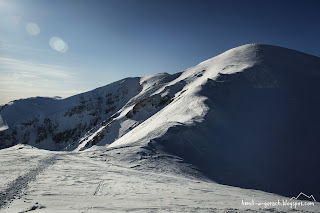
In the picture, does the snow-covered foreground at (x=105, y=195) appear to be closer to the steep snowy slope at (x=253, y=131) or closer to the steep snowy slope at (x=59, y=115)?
the steep snowy slope at (x=253, y=131)

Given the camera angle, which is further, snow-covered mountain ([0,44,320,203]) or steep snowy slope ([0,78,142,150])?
steep snowy slope ([0,78,142,150])

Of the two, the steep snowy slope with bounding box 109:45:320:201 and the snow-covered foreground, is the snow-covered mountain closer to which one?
the steep snowy slope with bounding box 109:45:320:201

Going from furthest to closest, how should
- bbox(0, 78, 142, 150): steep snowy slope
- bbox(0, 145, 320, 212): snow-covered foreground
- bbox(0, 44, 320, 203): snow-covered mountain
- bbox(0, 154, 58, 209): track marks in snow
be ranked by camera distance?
1. bbox(0, 78, 142, 150): steep snowy slope
2. bbox(0, 44, 320, 203): snow-covered mountain
3. bbox(0, 154, 58, 209): track marks in snow
4. bbox(0, 145, 320, 212): snow-covered foreground

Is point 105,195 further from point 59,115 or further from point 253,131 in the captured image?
point 59,115

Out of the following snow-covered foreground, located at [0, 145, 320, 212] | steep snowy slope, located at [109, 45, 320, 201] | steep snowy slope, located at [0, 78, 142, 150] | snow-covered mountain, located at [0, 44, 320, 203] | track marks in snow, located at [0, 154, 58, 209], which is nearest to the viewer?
snow-covered foreground, located at [0, 145, 320, 212]

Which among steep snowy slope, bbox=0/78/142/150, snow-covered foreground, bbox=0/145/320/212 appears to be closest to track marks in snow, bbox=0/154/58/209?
snow-covered foreground, bbox=0/145/320/212

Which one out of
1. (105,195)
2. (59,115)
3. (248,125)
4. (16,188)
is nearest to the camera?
(105,195)

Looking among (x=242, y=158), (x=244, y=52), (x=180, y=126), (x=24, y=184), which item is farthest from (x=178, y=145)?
(x=244, y=52)

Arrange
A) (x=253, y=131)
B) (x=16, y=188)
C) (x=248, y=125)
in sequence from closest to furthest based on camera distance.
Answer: (x=16, y=188)
(x=253, y=131)
(x=248, y=125)

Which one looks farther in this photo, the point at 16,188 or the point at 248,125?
the point at 248,125

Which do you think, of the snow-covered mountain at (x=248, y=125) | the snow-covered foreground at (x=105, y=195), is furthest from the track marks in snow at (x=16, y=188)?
the snow-covered mountain at (x=248, y=125)

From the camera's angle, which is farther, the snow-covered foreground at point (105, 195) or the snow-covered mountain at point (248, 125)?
the snow-covered mountain at point (248, 125)

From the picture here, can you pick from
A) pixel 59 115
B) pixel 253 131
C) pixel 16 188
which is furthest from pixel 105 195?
pixel 59 115

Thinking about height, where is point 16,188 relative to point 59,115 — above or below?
below
